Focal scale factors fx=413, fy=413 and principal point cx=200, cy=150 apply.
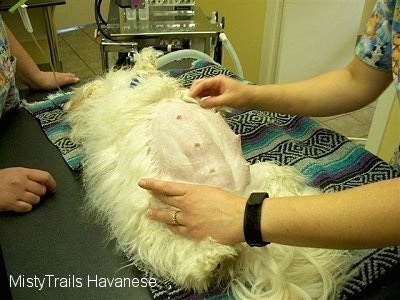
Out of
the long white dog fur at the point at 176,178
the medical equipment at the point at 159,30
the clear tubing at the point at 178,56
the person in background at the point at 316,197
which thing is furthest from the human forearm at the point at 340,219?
the medical equipment at the point at 159,30

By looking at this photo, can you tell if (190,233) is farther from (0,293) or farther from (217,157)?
(0,293)

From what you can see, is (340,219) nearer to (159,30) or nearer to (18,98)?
(18,98)

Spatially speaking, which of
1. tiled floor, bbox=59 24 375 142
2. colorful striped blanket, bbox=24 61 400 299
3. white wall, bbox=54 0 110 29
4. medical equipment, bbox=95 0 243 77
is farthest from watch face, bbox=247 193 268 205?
white wall, bbox=54 0 110 29

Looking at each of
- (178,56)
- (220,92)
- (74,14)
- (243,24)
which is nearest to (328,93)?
(220,92)

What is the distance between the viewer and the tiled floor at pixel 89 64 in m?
2.54

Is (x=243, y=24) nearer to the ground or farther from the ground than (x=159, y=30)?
nearer to the ground

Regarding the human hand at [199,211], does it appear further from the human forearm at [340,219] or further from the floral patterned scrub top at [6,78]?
the floral patterned scrub top at [6,78]

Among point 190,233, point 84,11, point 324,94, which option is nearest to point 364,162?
point 324,94

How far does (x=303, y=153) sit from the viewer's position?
3.26 feet

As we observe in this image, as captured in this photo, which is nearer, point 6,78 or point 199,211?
point 199,211

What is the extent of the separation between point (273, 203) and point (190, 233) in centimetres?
16

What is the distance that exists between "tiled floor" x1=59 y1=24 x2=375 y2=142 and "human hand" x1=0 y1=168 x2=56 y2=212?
1650 millimetres

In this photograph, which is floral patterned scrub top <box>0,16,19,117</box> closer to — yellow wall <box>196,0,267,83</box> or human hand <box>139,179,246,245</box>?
human hand <box>139,179,246,245</box>

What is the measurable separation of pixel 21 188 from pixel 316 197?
579 mm
